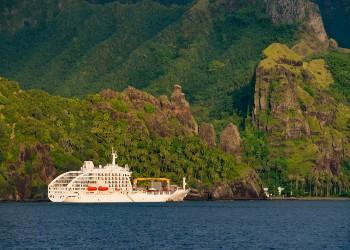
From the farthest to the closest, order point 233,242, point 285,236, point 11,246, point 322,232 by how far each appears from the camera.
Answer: point 322,232 → point 285,236 → point 233,242 → point 11,246

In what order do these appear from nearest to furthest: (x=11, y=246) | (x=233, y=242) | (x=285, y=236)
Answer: (x=11, y=246), (x=233, y=242), (x=285, y=236)

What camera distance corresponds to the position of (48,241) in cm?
16350

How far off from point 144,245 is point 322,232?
1695 inches

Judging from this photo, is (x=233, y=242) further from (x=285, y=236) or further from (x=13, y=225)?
→ (x=13, y=225)

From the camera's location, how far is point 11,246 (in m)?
154

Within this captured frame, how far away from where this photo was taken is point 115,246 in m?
159

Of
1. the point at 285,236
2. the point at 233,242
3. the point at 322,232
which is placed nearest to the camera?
the point at 233,242

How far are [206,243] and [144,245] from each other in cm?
982

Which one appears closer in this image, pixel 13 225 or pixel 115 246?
pixel 115 246

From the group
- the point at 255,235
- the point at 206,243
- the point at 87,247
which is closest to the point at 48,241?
the point at 87,247

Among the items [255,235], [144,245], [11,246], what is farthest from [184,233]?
[11,246]

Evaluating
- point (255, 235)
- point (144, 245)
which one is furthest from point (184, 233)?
point (144, 245)

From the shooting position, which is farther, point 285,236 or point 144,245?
point 285,236

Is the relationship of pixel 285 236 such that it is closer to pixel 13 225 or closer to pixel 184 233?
pixel 184 233
